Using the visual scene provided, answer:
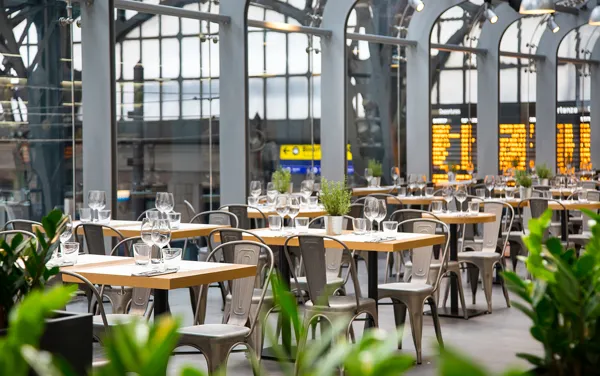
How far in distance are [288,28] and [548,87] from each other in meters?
7.66

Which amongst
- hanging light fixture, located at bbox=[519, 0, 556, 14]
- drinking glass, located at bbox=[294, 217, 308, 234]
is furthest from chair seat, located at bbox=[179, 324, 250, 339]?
hanging light fixture, located at bbox=[519, 0, 556, 14]

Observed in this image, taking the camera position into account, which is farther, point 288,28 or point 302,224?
point 288,28

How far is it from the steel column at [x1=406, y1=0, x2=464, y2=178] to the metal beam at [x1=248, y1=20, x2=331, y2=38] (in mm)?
2237

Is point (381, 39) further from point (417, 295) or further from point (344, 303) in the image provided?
point (344, 303)

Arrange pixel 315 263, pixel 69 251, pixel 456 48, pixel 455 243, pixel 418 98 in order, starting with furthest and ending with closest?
pixel 456 48
pixel 418 98
pixel 455 243
pixel 315 263
pixel 69 251

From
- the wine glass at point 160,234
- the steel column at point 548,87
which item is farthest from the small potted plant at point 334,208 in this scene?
the steel column at point 548,87

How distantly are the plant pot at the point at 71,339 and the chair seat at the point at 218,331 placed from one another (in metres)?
2.50

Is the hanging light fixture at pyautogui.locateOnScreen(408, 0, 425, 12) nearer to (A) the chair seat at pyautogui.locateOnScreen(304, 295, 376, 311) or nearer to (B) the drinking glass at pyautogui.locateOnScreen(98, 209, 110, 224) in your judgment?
(B) the drinking glass at pyautogui.locateOnScreen(98, 209, 110, 224)

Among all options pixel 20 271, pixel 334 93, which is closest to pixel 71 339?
pixel 20 271

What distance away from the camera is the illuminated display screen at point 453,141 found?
53.4 ft

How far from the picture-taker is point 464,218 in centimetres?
805

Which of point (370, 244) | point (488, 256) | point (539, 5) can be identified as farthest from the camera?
point (539, 5)

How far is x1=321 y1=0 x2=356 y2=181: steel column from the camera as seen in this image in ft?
41.8

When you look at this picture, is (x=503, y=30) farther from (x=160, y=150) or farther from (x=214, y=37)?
(x=160, y=150)
